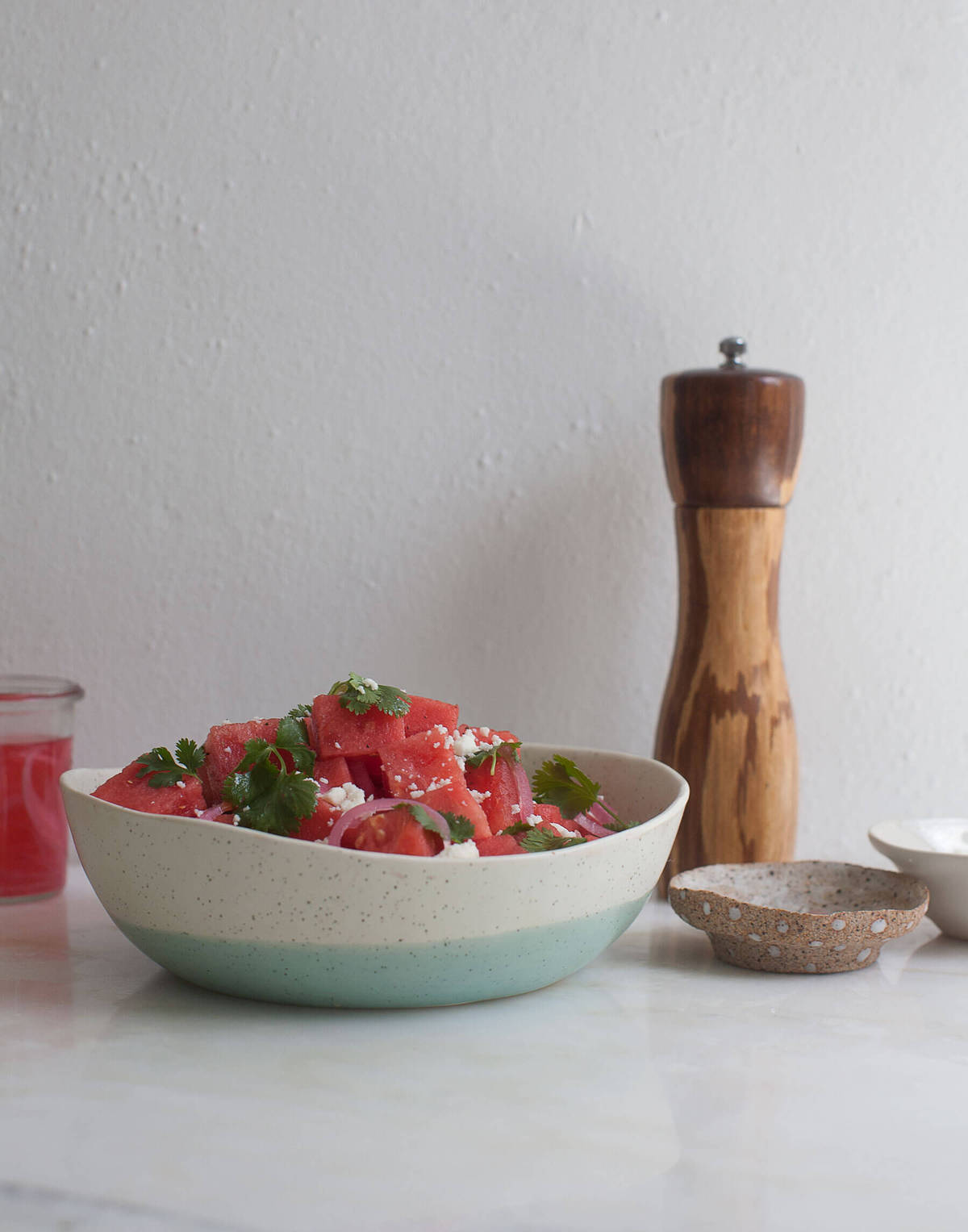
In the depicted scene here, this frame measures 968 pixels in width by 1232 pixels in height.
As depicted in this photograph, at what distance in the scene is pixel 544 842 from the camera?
0.77 meters

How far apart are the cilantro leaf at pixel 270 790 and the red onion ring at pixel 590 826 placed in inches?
8.4

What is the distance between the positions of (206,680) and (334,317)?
39 centimetres

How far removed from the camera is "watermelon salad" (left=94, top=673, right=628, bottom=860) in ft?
2.44

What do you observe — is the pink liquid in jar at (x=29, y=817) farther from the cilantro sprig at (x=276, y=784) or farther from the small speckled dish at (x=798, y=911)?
the small speckled dish at (x=798, y=911)

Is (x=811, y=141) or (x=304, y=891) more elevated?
(x=811, y=141)

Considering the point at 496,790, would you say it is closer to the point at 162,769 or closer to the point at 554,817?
the point at 554,817

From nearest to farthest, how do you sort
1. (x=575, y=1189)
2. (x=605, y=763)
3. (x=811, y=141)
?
(x=575, y=1189), (x=605, y=763), (x=811, y=141)

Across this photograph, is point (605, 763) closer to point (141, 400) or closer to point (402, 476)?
point (402, 476)

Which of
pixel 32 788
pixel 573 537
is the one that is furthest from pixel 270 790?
pixel 573 537

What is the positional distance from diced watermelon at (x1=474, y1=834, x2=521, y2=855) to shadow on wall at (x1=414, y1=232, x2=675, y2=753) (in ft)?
1.37

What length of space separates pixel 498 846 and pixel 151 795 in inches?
9.2

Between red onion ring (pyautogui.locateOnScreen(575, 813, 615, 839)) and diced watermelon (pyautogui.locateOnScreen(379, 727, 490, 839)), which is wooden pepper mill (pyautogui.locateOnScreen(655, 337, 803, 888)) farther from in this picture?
diced watermelon (pyautogui.locateOnScreen(379, 727, 490, 839))

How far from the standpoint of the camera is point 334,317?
1.17m

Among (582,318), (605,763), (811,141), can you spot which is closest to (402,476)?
(582,318)
